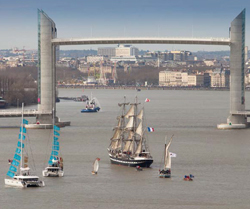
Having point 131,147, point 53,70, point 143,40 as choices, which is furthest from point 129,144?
point 143,40

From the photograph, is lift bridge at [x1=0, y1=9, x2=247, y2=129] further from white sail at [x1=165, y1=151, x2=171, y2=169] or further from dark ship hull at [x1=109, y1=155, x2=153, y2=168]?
white sail at [x1=165, y1=151, x2=171, y2=169]

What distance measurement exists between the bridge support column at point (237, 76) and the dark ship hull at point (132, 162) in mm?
18212

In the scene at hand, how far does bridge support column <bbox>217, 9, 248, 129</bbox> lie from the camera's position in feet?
180

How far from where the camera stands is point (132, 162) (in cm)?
3731

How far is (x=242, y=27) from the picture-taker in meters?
54.8

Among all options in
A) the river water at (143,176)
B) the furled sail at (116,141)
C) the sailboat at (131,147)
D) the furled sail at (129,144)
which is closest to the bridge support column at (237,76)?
the river water at (143,176)

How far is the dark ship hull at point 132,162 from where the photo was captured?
36.9m

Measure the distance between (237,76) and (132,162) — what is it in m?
19.4

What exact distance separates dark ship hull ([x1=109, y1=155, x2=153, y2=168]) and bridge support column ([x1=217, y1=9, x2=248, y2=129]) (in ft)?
59.8

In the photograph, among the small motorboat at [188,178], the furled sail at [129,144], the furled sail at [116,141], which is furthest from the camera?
the furled sail at [116,141]

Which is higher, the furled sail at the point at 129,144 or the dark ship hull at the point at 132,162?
the furled sail at the point at 129,144

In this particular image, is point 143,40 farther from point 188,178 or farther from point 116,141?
point 188,178

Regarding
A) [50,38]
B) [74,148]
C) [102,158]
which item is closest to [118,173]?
[102,158]

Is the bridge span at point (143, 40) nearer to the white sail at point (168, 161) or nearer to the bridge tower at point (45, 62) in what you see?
the bridge tower at point (45, 62)
